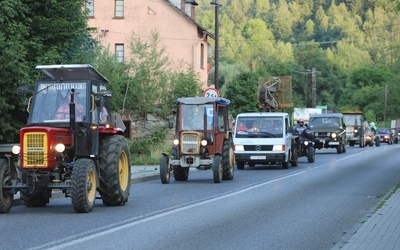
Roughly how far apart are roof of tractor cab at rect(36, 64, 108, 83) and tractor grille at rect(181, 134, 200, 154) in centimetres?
821

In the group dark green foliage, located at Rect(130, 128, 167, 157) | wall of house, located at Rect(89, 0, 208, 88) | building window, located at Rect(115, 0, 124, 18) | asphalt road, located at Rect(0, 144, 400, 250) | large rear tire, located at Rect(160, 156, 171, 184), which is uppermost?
building window, located at Rect(115, 0, 124, 18)

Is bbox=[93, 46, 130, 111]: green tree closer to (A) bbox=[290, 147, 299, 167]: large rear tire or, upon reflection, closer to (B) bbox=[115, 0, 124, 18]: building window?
(A) bbox=[290, 147, 299, 167]: large rear tire

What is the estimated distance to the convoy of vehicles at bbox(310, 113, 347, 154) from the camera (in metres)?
52.5

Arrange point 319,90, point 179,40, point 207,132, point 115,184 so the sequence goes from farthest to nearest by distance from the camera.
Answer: point 319,90 → point 179,40 → point 207,132 → point 115,184

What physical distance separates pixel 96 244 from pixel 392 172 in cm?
2101

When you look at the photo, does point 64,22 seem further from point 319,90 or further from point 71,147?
point 319,90

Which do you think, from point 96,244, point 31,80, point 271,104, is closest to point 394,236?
point 96,244

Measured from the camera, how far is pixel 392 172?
103 feet

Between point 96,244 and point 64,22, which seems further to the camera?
point 64,22

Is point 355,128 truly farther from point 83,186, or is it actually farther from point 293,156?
point 83,186

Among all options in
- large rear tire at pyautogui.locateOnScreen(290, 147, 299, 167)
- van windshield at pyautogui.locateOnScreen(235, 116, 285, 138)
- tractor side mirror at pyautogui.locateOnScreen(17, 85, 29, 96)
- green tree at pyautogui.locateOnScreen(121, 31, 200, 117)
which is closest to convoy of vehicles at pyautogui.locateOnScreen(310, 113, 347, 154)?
green tree at pyautogui.locateOnScreen(121, 31, 200, 117)

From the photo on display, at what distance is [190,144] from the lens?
26.5m

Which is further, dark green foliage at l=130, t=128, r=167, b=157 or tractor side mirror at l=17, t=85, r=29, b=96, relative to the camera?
dark green foliage at l=130, t=128, r=167, b=157

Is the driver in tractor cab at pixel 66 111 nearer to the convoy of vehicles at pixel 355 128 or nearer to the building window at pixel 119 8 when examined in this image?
the building window at pixel 119 8
